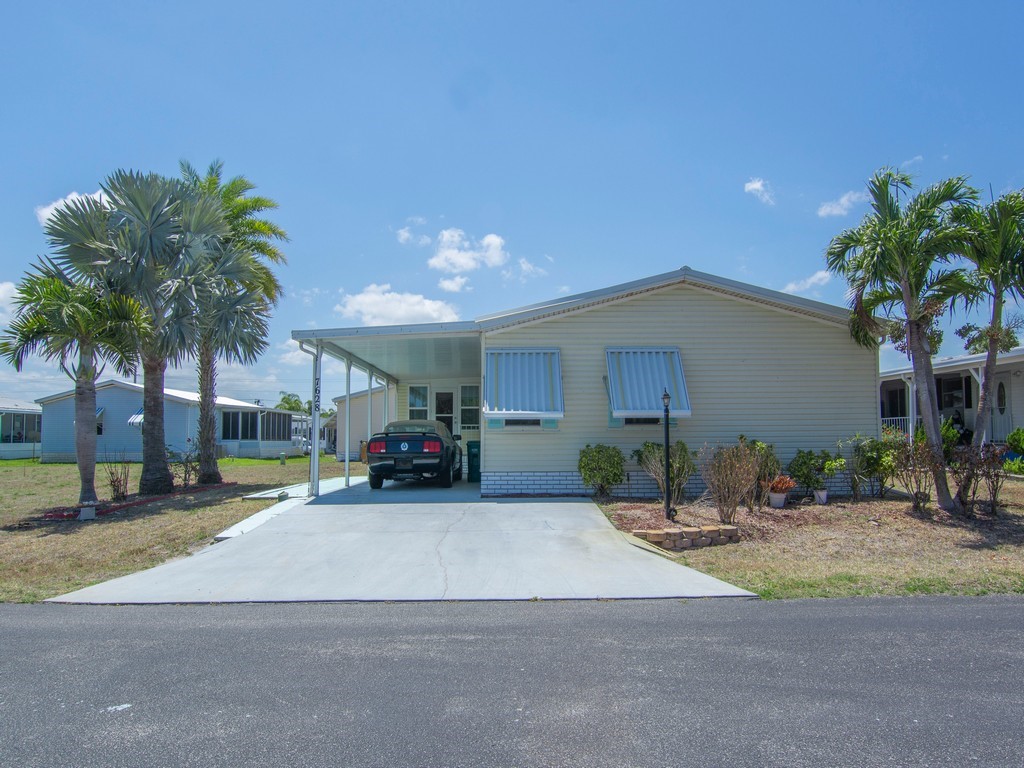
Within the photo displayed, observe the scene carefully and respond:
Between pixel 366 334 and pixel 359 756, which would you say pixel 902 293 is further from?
pixel 359 756

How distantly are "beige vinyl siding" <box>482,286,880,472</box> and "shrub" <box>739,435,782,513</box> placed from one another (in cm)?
96

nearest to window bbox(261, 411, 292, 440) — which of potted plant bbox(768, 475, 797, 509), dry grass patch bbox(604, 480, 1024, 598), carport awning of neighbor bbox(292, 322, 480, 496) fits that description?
carport awning of neighbor bbox(292, 322, 480, 496)

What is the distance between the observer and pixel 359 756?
11.1 feet

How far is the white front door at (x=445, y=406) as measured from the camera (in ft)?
66.3

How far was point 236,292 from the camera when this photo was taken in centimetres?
1599

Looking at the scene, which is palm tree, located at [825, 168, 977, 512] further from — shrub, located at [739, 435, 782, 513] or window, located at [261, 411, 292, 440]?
window, located at [261, 411, 292, 440]

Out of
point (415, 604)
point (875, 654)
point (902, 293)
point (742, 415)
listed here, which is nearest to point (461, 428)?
point (742, 415)

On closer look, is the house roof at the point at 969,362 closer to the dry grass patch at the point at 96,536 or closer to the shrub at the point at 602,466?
the shrub at the point at 602,466

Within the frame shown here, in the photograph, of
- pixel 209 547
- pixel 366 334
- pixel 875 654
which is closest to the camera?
pixel 875 654

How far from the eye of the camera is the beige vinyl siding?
513 inches

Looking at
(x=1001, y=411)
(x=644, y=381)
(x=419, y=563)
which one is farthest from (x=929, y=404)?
(x=1001, y=411)

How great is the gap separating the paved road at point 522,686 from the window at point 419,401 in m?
14.5

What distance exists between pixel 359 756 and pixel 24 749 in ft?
5.54

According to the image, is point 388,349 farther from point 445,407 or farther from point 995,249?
point 995,249
